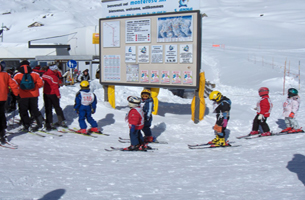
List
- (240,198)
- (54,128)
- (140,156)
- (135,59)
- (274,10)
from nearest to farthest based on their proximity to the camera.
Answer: (240,198), (140,156), (54,128), (135,59), (274,10)

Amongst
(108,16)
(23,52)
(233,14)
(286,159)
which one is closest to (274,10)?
(233,14)

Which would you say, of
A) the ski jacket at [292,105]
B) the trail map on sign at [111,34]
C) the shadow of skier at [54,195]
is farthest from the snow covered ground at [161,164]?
the trail map on sign at [111,34]

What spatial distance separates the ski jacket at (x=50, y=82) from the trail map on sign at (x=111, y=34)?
3.42m

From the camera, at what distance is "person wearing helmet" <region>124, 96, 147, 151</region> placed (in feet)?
25.4

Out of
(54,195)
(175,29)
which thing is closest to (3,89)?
(54,195)

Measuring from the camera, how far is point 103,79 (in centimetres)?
1313

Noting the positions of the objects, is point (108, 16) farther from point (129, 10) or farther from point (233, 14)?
point (233, 14)

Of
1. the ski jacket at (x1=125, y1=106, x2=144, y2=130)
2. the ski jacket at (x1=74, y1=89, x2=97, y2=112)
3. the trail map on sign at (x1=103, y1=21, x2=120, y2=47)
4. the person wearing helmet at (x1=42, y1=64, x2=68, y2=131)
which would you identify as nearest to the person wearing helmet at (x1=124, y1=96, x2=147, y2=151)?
the ski jacket at (x1=125, y1=106, x2=144, y2=130)

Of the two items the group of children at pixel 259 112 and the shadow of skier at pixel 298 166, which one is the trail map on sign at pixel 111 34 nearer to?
the group of children at pixel 259 112

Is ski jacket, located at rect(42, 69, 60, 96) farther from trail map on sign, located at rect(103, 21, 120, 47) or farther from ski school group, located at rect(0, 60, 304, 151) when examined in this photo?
trail map on sign, located at rect(103, 21, 120, 47)

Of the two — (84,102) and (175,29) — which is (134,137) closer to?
(84,102)

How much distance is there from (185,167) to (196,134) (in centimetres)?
439

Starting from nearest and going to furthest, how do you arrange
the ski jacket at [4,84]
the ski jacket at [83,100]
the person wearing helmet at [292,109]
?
the ski jacket at [4,84] < the ski jacket at [83,100] < the person wearing helmet at [292,109]

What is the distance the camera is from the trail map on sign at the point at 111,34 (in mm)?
12477
